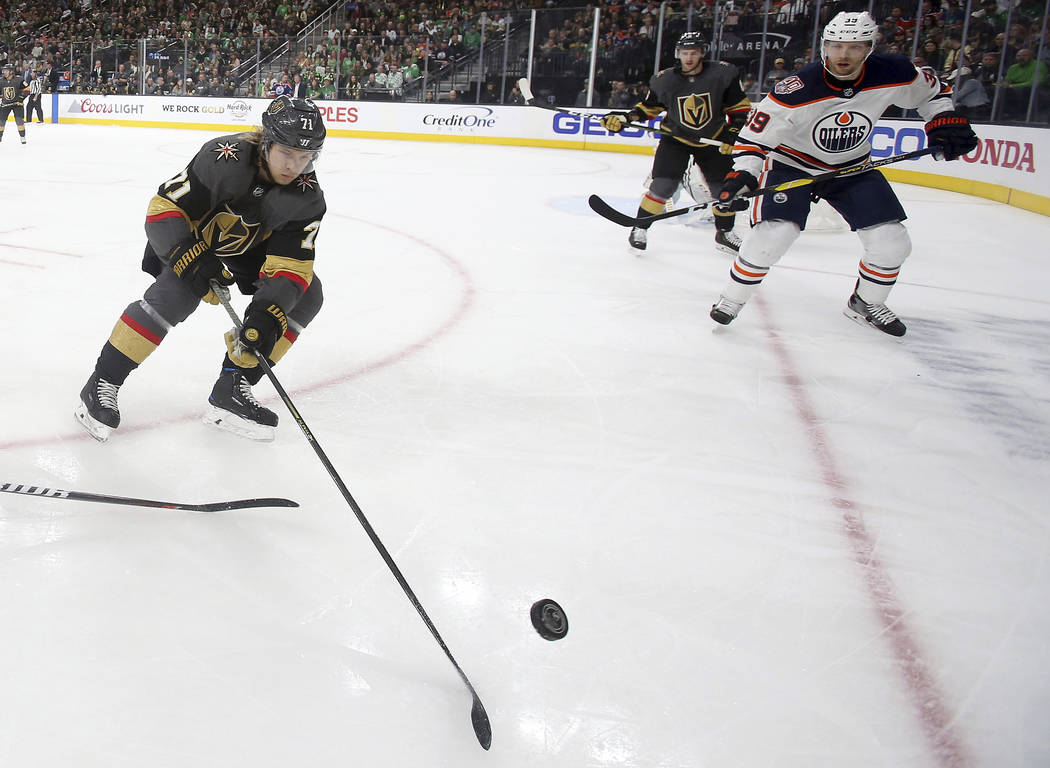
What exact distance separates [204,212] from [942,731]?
1.70 metres

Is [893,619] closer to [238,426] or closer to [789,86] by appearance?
[238,426]

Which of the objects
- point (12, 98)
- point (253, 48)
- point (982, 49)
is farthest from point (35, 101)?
point (982, 49)

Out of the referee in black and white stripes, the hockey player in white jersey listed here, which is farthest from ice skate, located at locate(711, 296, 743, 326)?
the referee in black and white stripes

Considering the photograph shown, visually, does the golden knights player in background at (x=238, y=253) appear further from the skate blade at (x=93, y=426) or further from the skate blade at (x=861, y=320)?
the skate blade at (x=861, y=320)

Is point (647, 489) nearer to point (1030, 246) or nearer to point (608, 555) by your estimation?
point (608, 555)

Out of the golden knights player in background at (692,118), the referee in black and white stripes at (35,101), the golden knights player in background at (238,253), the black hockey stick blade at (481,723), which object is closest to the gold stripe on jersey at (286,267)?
the golden knights player in background at (238,253)

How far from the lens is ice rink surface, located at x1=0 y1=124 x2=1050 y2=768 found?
1.13 meters

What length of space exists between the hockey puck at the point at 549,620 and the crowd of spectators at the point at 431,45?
5.96 metres

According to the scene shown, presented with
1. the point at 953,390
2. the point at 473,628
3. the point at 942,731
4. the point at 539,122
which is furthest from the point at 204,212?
the point at 539,122

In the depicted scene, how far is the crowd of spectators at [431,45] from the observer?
727 centimetres

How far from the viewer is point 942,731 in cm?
115

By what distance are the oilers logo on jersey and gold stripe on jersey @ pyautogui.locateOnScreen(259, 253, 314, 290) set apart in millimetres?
1937

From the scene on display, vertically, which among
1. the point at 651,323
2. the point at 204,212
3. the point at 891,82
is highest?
the point at 891,82

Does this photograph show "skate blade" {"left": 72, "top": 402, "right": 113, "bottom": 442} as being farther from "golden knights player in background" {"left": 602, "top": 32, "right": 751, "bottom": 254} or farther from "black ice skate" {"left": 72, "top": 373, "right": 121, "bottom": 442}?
"golden knights player in background" {"left": 602, "top": 32, "right": 751, "bottom": 254}
